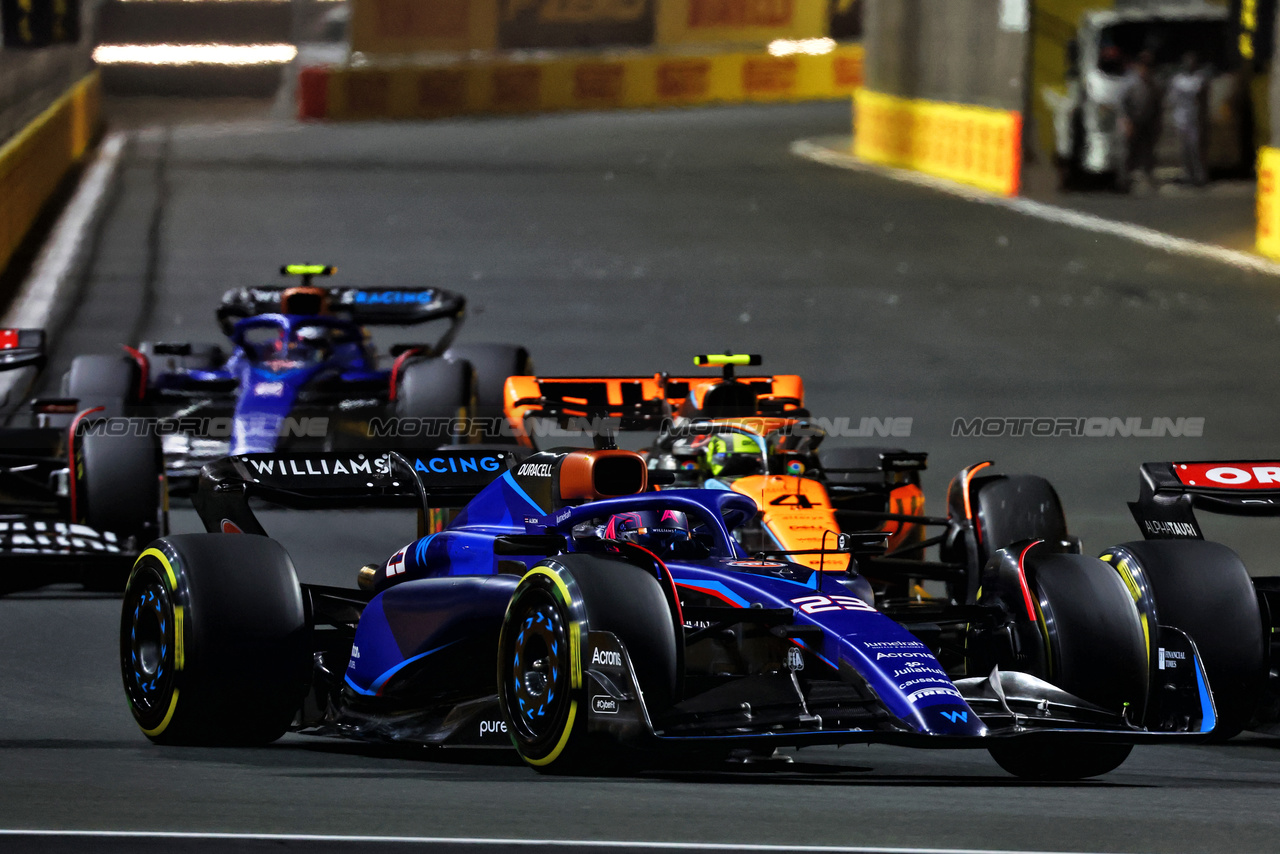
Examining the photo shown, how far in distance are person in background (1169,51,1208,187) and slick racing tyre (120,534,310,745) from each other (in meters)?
25.3

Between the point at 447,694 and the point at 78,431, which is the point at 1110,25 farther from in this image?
the point at 447,694

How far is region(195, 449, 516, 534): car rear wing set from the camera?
9.77 meters

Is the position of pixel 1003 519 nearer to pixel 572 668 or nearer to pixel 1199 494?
pixel 1199 494

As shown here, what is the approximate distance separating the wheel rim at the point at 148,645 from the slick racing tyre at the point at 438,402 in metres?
7.00

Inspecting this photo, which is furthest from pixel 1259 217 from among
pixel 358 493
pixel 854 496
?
pixel 358 493

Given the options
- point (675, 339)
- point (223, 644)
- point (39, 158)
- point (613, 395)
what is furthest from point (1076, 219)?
point (223, 644)

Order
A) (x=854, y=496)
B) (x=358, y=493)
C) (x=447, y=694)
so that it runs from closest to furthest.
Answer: (x=447, y=694), (x=358, y=493), (x=854, y=496)

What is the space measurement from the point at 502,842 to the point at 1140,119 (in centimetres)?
2760

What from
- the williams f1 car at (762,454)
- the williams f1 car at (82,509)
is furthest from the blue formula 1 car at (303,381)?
the williams f1 car at (82,509)

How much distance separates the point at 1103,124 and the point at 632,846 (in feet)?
90.7

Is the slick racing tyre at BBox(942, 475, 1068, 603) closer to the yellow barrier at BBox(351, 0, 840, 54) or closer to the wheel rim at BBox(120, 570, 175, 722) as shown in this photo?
the wheel rim at BBox(120, 570, 175, 722)

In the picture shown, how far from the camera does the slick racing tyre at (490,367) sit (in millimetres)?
16797

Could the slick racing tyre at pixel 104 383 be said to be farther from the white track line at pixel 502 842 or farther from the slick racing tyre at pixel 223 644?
the white track line at pixel 502 842

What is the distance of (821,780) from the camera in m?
7.90
